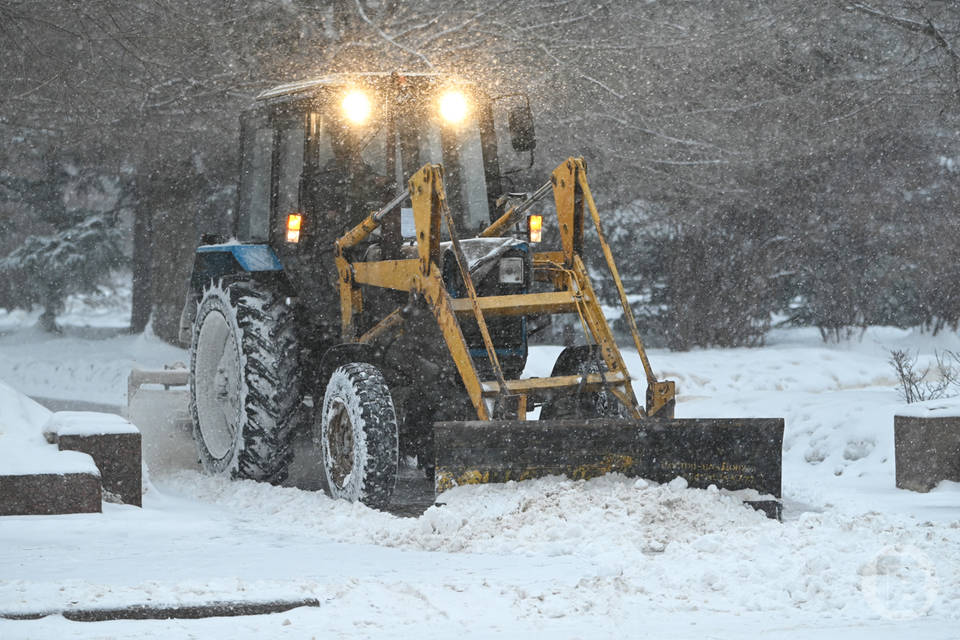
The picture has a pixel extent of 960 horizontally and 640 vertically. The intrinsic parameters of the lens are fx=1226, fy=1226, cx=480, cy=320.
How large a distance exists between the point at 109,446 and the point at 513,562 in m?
2.98

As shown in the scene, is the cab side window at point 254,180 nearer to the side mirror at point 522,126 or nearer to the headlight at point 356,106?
the headlight at point 356,106

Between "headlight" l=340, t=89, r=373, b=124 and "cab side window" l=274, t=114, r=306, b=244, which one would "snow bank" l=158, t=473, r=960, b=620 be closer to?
"cab side window" l=274, t=114, r=306, b=244

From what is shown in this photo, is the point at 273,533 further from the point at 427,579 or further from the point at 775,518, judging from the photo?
the point at 775,518

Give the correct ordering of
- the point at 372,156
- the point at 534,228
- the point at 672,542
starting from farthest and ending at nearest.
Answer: the point at 372,156 → the point at 534,228 → the point at 672,542

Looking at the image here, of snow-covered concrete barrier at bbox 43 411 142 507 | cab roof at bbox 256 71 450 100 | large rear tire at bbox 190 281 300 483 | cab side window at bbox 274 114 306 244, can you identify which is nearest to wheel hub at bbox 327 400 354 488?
large rear tire at bbox 190 281 300 483

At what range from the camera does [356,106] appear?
27.2 feet

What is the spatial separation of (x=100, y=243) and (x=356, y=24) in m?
12.7

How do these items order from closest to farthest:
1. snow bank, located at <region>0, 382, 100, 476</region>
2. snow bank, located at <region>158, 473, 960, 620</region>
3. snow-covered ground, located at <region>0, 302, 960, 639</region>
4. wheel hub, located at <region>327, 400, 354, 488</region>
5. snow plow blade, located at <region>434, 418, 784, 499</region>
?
snow-covered ground, located at <region>0, 302, 960, 639</region> → snow bank, located at <region>158, 473, 960, 620</region> → snow plow blade, located at <region>434, 418, 784, 499</region> → snow bank, located at <region>0, 382, 100, 476</region> → wheel hub, located at <region>327, 400, 354, 488</region>

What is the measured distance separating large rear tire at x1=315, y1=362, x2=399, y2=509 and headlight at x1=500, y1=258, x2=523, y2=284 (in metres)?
1.08

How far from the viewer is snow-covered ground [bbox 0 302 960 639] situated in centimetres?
465

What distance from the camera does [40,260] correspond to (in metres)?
26.9

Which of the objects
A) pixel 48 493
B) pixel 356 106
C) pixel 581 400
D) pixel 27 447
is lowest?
pixel 48 493

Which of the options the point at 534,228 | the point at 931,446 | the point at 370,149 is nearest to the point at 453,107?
the point at 370,149

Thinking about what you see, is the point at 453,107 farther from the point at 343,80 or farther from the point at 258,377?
the point at 258,377
